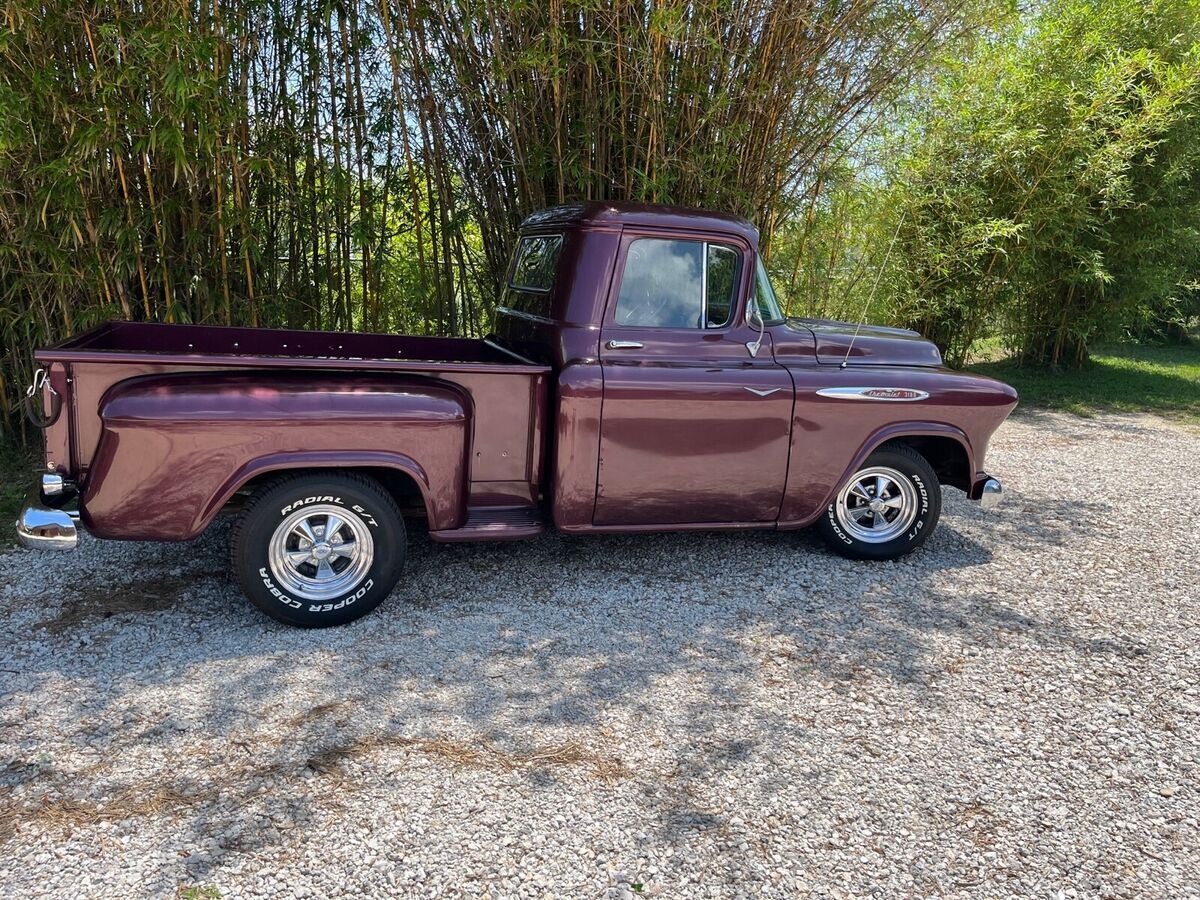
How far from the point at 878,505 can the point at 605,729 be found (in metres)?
2.10

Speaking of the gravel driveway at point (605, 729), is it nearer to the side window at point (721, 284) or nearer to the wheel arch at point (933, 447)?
the wheel arch at point (933, 447)

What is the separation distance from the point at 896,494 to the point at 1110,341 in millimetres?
8363

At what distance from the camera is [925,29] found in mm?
5133

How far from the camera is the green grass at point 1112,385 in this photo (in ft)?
31.0

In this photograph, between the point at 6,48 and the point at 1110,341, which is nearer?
the point at 6,48

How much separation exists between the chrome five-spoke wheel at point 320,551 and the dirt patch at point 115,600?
2.03 feet

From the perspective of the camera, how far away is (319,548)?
3209mm

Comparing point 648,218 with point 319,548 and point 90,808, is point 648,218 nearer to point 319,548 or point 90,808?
point 319,548

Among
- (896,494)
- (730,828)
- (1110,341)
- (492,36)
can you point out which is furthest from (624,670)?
(1110,341)

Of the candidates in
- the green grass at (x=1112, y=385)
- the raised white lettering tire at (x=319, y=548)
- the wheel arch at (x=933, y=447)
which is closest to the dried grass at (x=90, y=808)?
the raised white lettering tire at (x=319, y=548)

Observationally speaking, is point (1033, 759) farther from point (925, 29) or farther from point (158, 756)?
point (925, 29)

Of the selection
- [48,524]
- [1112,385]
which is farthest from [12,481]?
[1112,385]

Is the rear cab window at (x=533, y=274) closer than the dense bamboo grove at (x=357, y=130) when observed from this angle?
Yes

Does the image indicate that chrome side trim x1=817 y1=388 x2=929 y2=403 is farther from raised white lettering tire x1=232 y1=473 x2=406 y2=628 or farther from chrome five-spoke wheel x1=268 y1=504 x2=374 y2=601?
chrome five-spoke wheel x1=268 y1=504 x2=374 y2=601
